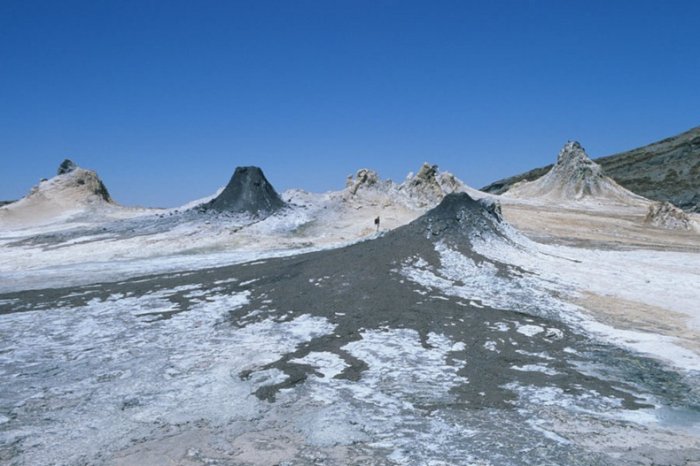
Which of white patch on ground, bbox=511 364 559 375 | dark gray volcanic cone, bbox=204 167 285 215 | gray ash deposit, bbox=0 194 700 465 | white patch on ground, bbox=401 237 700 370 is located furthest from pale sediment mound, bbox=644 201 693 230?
white patch on ground, bbox=511 364 559 375

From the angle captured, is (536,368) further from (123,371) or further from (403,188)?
(403,188)

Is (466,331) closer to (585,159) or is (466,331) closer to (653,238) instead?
(653,238)

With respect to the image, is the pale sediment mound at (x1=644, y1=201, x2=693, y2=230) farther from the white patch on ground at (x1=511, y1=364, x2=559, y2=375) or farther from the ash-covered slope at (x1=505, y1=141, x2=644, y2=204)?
the white patch on ground at (x1=511, y1=364, x2=559, y2=375)

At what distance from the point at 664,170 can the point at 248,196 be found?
50.2 meters

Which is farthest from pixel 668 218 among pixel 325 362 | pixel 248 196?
pixel 325 362

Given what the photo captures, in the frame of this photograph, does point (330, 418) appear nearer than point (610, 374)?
Yes

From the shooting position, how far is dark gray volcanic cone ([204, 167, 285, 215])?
109ft

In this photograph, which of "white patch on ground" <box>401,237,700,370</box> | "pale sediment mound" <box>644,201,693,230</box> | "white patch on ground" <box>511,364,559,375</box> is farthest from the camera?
"pale sediment mound" <box>644,201,693,230</box>

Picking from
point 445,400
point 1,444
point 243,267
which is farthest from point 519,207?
point 1,444

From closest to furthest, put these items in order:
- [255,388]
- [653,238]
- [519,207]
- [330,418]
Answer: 1. [330,418]
2. [255,388]
3. [653,238]
4. [519,207]

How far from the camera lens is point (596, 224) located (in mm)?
34281

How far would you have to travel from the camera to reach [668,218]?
112 ft

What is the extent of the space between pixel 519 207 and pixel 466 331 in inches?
1290

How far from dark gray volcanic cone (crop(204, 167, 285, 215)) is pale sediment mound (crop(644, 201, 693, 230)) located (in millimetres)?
22227
